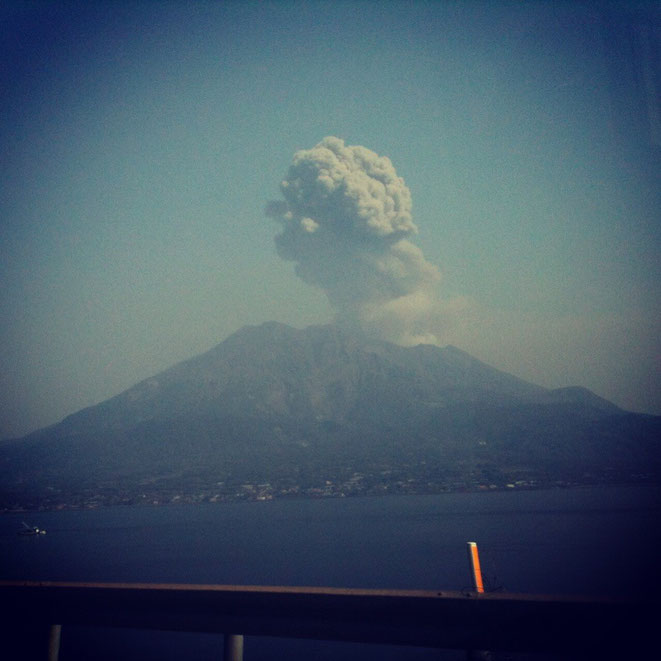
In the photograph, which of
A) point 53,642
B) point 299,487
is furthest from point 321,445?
point 53,642

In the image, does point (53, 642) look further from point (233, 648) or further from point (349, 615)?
point (349, 615)

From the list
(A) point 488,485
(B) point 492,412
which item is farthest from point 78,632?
(B) point 492,412

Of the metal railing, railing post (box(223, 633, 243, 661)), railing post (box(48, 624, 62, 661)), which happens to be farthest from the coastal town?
railing post (box(223, 633, 243, 661))

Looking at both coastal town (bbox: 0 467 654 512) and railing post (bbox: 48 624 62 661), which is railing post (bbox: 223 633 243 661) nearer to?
railing post (bbox: 48 624 62 661)

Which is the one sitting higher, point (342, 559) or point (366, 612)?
point (366, 612)

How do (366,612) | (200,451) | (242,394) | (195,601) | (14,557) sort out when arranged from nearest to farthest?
(366,612), (195,601), (14,557), (200,451), (242,394)

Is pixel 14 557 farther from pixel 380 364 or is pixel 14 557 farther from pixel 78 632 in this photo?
pixel 380 364
